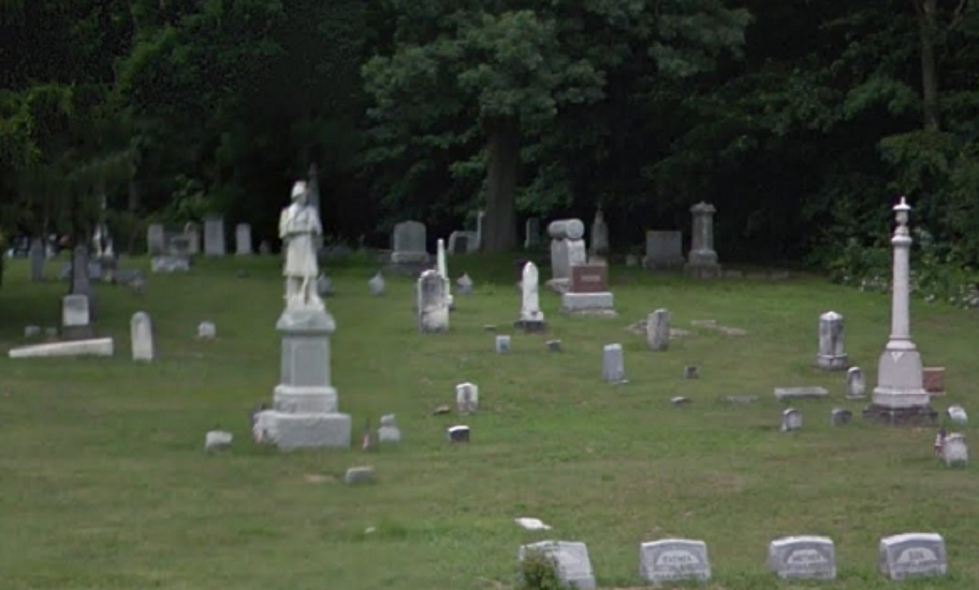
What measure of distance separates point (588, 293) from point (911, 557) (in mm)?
19802

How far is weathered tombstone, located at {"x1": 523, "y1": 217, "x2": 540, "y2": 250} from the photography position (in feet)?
160

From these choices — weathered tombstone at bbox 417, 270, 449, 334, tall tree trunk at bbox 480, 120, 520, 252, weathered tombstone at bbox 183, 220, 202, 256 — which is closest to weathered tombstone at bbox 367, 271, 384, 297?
weathered tombstone at bbox 417, 270, 449, 334

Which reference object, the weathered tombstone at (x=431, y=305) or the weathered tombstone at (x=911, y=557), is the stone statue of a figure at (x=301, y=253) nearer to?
the weathered tombstone at (x=911, y=557)

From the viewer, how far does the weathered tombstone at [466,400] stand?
1972 centimetres

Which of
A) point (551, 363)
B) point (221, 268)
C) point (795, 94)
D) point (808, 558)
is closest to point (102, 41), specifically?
point (551, 363)

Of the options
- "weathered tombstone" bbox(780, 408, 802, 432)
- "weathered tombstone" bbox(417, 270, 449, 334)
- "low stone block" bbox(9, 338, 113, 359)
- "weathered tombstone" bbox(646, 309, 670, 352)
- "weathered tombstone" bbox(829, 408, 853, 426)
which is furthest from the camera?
"weathered tombstone" bbox(417, 270, 449, 334)

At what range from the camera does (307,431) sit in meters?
16.9

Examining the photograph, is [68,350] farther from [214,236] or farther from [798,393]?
[214,236]

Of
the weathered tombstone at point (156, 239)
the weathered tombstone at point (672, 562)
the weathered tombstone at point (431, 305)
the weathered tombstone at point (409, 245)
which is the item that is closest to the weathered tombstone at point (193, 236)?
the weathered tombstone at point (156, 239)

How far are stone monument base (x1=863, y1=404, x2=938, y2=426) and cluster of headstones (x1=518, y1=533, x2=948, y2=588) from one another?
724 cm

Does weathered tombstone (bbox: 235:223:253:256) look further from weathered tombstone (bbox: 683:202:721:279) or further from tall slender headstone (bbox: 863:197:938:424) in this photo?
tall slender headstone (bbox: 863:197:938:424)

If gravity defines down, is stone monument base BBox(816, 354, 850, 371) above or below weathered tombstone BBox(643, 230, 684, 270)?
below

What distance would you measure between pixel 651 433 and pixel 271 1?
1488 centimetres

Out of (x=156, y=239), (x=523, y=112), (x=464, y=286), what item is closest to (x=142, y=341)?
(x=464, y=286)
